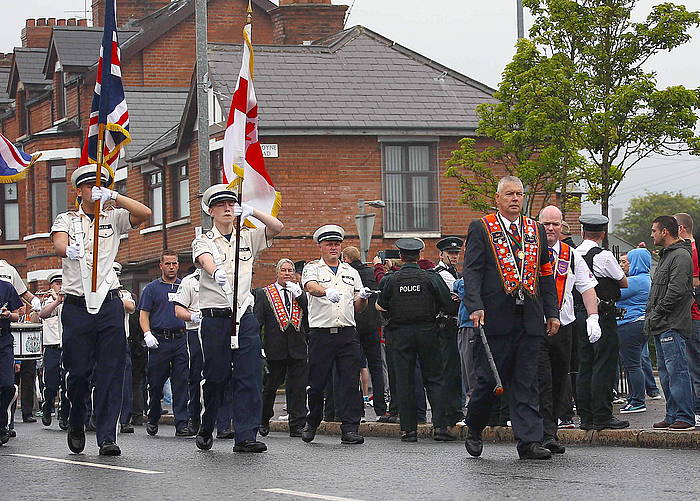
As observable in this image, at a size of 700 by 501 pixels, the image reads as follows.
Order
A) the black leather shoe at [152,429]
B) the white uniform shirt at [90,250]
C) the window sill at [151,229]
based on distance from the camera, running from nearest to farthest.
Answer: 1. the white uniform shirt at [90,250]
2. the black leather shoe at [152,429]
3. the window sill at [151,229]

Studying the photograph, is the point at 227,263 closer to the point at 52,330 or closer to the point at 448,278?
the point at 448,278

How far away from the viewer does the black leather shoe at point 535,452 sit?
10992 mm

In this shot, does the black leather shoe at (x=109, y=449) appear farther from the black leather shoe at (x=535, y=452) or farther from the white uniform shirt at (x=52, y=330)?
the white uniform shirt at (x=52, y=330)

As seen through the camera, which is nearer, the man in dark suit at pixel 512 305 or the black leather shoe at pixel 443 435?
the man in dark suit at pixel 512 305

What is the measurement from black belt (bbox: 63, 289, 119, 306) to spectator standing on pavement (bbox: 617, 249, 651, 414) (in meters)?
A: 5.97

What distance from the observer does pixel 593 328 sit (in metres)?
12.5

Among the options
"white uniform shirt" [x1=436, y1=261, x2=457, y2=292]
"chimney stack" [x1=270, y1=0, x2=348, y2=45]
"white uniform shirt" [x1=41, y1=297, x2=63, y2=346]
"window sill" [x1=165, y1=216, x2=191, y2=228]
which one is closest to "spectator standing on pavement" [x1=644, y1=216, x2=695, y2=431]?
"white uniform shirt" [x1=436, y1=261, x2=457, y2=292]

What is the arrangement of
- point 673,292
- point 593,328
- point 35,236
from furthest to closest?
1. point 35,236
2. point 673,292
3. point 593,328

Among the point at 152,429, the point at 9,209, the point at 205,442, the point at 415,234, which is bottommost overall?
the point at 152,429

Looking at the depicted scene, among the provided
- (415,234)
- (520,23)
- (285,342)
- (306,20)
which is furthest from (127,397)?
(306,20)

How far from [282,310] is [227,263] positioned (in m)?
3.67

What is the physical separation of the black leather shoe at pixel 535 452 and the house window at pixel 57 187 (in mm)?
37869

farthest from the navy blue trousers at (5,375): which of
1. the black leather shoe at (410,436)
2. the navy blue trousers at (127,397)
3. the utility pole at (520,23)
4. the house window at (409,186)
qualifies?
the house window at (409,186)

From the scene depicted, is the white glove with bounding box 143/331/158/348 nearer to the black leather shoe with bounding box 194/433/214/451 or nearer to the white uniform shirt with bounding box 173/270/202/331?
the white uniform shirt with bounding box 173/270/202/331
